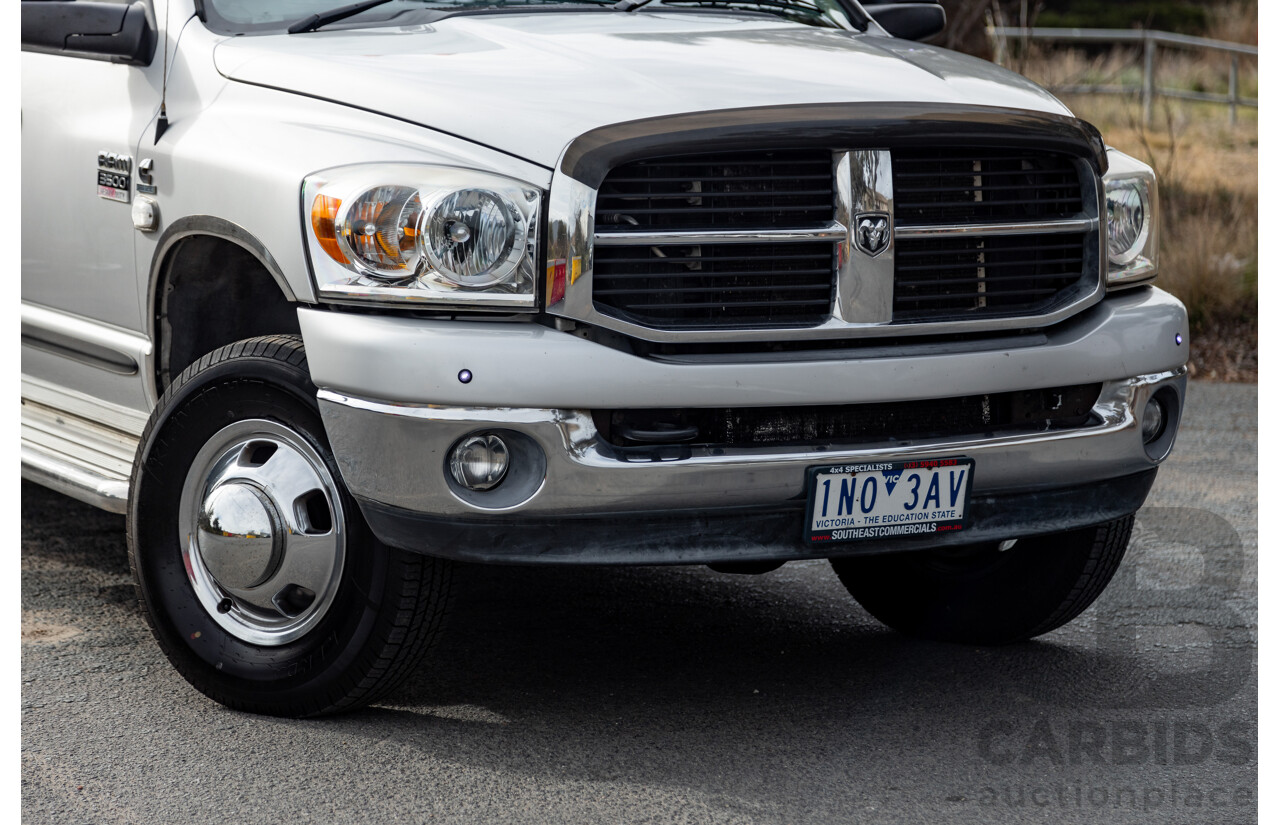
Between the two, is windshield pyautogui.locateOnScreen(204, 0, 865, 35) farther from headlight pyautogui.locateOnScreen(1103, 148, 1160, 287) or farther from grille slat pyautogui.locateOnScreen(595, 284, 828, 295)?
headlight pyautogui.locateOnScreen(1103, 148, 1160, 287)

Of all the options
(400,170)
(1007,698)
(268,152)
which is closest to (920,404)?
(1007,698)

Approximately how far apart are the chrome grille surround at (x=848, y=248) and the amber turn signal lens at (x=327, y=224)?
0.46 m

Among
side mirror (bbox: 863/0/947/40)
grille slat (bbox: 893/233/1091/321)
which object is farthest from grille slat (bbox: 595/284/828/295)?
side mirror (bbox: 863/0/947/40)

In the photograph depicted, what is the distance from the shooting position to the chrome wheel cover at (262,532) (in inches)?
138

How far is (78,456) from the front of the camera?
170 inches

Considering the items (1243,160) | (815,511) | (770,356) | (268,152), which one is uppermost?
(268,152)

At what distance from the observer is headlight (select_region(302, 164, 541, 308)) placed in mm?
3184

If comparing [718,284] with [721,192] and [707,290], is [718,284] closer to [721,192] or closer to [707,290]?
[707,290]

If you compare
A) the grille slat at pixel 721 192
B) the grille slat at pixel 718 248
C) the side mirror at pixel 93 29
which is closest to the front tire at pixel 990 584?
the grille slat at pixel 718 248

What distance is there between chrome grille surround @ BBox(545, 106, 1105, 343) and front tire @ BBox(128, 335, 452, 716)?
708 millimetres

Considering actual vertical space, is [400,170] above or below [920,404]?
above

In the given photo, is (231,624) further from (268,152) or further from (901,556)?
(901,556)

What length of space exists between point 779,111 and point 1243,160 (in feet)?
35.3

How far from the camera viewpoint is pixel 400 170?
10.6ft
